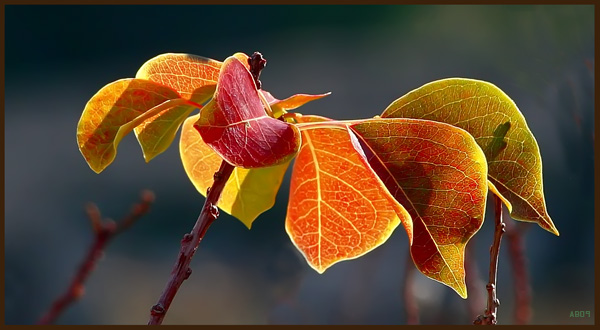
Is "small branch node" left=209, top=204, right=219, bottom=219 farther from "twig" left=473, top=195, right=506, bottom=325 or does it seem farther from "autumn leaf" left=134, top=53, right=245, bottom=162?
"twig" left=473, top=195, right=506, bottom=325

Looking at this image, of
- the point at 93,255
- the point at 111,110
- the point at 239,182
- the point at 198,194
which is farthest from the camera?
the point at 198,194

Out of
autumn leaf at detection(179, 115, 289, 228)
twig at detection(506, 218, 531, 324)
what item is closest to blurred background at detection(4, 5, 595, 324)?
twig at detection(506, 218, 531, 324)

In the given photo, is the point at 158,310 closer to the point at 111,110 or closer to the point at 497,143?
the point at 111,110

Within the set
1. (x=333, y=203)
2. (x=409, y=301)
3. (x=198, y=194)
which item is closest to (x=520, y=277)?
(x=409, y=301)

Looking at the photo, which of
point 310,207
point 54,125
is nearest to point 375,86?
point 54,125

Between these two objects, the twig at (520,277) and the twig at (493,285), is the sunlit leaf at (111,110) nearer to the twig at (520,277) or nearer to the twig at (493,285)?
the twig at (493,285)

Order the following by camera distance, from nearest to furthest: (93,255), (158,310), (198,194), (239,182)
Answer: (158,310) → (239,182) → (93,255) → (198,194)
